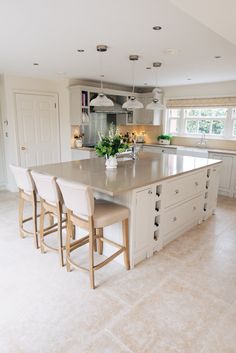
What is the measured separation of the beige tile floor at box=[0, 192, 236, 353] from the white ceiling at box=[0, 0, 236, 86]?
218 centimetres

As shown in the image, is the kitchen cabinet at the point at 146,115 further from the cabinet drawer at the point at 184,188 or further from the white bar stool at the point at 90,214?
the white bar stool at the point at 90,214

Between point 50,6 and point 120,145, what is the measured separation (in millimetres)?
1529

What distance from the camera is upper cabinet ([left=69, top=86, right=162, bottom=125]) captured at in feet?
17.6

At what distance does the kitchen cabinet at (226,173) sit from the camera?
5176 millimetres

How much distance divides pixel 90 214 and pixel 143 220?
0.73m

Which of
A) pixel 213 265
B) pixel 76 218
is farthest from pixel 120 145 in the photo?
pixel 213 265

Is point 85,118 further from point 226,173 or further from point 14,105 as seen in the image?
point 226,173

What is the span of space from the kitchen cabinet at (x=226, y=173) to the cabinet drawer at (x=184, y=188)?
Result: 1.80 metres

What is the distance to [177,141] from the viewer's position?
6.66 metres

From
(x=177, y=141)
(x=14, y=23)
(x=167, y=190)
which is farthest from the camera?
(x=177, y=141)

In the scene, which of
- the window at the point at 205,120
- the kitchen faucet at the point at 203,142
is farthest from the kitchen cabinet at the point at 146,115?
the kitchen faucet at the point at 203,142

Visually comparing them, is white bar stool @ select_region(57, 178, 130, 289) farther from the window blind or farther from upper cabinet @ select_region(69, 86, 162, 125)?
the window blind

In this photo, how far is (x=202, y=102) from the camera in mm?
5945

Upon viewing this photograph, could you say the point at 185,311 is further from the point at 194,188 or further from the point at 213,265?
the point at 194,188
